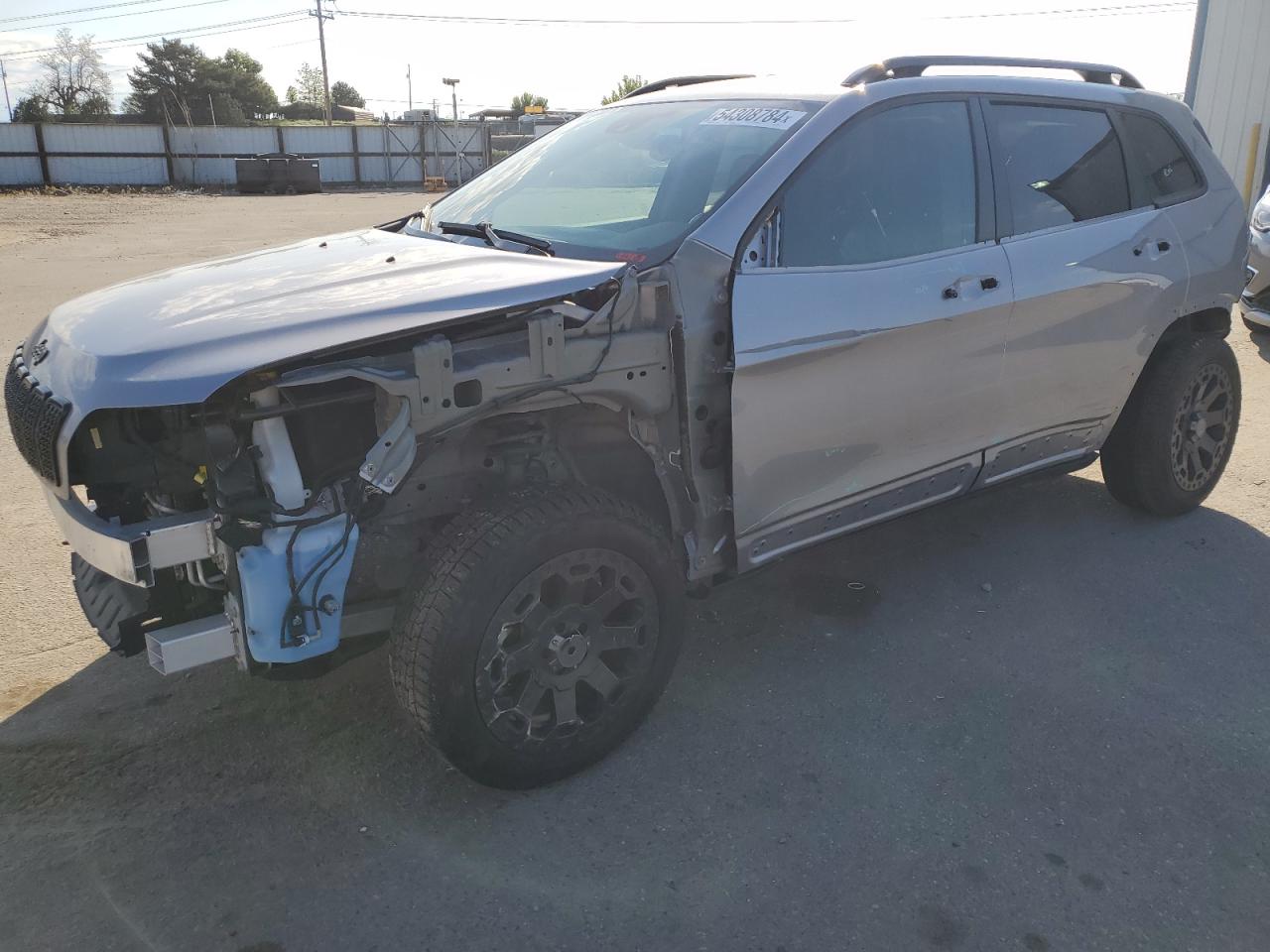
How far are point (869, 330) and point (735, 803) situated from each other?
4.93ft

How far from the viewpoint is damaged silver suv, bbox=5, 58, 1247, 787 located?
247 centimetres

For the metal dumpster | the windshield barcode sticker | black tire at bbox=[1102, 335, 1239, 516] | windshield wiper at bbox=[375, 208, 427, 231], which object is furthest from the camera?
the metal dumpster

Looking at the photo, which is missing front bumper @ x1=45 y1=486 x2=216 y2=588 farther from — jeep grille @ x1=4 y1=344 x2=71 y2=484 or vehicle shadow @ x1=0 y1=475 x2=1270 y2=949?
vehicle shadow @ x1=0 y1=475 x2=1270 y2=949

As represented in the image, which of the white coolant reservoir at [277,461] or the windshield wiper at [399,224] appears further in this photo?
the windshield wiper at [399,224]

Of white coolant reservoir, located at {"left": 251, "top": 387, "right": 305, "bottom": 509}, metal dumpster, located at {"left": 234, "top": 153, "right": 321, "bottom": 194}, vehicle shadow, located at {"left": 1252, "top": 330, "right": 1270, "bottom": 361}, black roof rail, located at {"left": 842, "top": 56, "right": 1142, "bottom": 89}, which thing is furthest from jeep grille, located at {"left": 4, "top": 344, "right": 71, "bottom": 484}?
metal dumpster, located at {"left": 234, "top": 153, "right": 321, "bottom": 194}

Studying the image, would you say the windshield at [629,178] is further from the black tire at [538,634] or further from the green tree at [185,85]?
the green tree at [185,85]

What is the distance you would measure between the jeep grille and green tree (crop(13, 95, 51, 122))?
6254 centimetres

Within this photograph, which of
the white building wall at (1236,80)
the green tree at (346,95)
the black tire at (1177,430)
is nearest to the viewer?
the black tire at (1177,430)

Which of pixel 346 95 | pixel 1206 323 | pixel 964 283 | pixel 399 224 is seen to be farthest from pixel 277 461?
pixel 346 95

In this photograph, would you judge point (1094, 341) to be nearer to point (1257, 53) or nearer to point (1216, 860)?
point (1216, 860)

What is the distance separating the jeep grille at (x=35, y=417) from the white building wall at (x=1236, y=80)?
15051 millimetres

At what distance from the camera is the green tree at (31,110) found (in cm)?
5500

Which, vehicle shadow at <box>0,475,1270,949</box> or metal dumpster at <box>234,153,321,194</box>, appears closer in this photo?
vehicle shadow at <box>0,475,1270,949</box>

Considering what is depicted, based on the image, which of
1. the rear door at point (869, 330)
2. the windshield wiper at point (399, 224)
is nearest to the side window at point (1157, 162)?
the rear door at point (869, 330)
